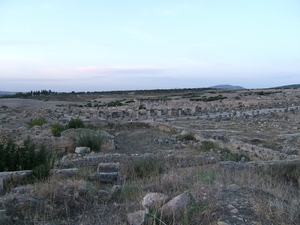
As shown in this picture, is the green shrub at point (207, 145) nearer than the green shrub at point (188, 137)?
Yes

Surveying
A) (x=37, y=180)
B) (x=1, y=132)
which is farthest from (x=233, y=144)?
(x=1, y=132)

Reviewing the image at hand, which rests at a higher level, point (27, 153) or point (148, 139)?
point (27, 153)

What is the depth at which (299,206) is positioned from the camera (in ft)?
12.8

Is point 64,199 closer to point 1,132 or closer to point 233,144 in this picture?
point 233,144

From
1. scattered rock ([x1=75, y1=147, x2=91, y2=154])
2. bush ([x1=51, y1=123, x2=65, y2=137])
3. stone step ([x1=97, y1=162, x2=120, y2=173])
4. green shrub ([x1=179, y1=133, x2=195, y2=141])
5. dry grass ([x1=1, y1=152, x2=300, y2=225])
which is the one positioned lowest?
green shrub ([x1=179, y1=133, x2=195, y2=141])

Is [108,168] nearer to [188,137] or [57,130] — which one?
[188,137]

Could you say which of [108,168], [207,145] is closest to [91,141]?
[207,145]

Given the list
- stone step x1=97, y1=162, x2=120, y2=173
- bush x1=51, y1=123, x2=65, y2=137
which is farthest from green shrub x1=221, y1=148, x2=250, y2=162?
bush x1=51, y1=123, x2=65, y2=137

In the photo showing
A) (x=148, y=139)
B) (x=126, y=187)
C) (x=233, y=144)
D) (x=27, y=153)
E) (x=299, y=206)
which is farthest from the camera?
(x=148, y=139)

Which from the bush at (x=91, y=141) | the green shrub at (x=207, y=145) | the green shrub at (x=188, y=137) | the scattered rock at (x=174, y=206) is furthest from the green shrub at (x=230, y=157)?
the scattered rock at (x=174, y=206)

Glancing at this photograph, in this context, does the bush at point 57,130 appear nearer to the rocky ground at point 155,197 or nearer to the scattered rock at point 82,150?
the scattered rock at point 82,150

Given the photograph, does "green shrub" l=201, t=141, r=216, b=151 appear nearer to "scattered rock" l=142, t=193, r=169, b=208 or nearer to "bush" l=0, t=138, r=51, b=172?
"bush" l=0, t=138, r=51, b=172

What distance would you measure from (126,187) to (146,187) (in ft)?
1.18

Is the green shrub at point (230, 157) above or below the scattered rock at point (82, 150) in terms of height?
below
